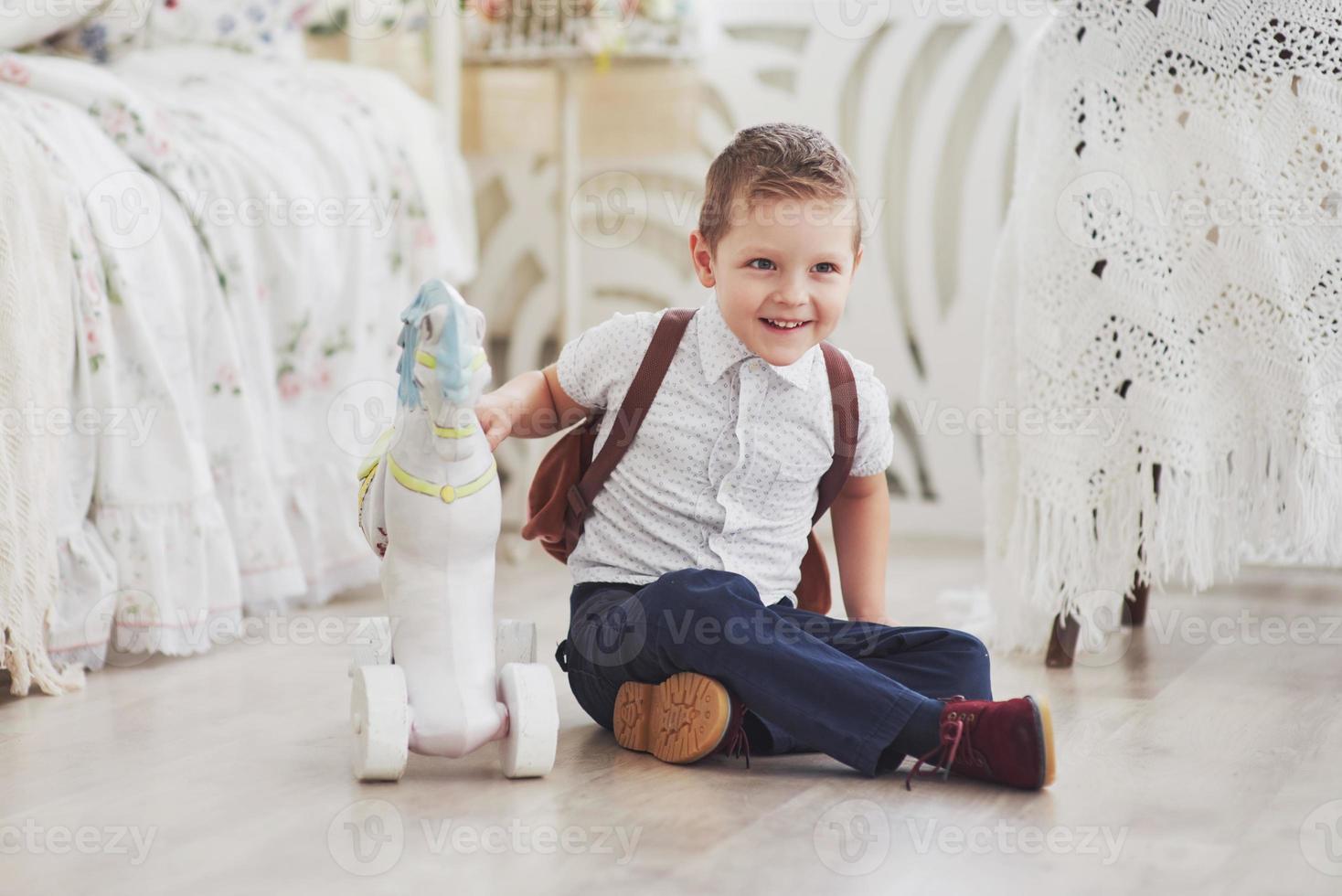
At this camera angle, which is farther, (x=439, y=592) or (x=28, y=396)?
(x=28, y=396)

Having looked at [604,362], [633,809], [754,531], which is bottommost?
[633,809]

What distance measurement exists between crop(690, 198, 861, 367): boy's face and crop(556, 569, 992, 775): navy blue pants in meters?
0.20

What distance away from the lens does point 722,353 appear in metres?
1.14

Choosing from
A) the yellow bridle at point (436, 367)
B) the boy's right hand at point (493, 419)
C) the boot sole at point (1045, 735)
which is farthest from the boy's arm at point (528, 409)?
the boot sole at point (1045, 735)

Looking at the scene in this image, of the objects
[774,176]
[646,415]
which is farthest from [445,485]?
[774,176]

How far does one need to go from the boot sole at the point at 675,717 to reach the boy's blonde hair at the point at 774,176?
0.35 meters

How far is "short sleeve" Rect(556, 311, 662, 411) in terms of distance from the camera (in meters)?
1.15

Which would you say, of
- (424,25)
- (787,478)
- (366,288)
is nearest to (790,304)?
(787,478)

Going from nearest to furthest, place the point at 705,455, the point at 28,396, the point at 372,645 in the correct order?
the point at 372,645
the point at 705,455
the point at 28,396

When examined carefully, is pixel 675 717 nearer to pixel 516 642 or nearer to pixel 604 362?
pixel 516 642

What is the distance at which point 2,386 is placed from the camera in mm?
1223

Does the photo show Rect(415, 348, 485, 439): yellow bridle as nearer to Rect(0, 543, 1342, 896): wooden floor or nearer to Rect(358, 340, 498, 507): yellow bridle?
Rect(358, 340, 498, 507): yellow bridle

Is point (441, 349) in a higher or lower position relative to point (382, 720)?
higher

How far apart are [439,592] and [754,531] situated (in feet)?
0.93
